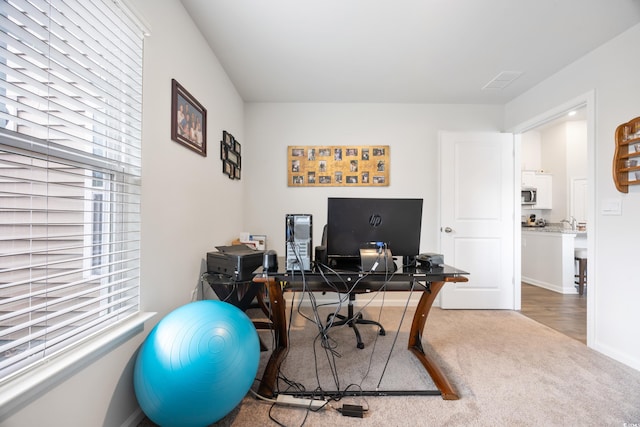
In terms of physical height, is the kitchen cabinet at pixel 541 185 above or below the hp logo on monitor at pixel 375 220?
above

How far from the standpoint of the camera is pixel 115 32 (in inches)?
46.9

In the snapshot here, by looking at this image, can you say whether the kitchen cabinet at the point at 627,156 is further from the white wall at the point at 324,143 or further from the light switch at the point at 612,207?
the white wall at the point at 324,143

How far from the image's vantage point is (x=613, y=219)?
6.53ft

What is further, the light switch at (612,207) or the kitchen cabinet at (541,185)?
the kitchen cabinet at (541,185)

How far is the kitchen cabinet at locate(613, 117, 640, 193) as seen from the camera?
1839 mm

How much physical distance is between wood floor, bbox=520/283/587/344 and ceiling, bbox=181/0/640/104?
8.14ft

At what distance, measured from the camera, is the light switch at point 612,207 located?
1953mm

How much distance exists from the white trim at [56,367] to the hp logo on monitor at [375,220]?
1.38 metres

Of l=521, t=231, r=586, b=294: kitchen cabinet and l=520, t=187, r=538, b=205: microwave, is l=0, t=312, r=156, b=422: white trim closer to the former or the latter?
l=521, t=231, r=586, b=294: kitchen cabinet

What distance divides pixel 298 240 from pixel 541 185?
18.6ft

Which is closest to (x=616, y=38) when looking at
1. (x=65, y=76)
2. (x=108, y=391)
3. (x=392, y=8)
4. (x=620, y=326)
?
(x=392, y=8)

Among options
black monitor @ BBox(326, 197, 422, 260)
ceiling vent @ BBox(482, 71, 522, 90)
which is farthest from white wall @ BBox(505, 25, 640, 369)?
black monitor @ BBox(326, 197, 422, 260)

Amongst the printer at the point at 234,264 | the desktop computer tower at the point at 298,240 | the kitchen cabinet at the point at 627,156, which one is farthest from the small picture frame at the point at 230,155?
the kitchen cabinet at the point at 627,156

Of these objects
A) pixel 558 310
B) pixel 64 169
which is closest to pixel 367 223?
pixel 64 169
